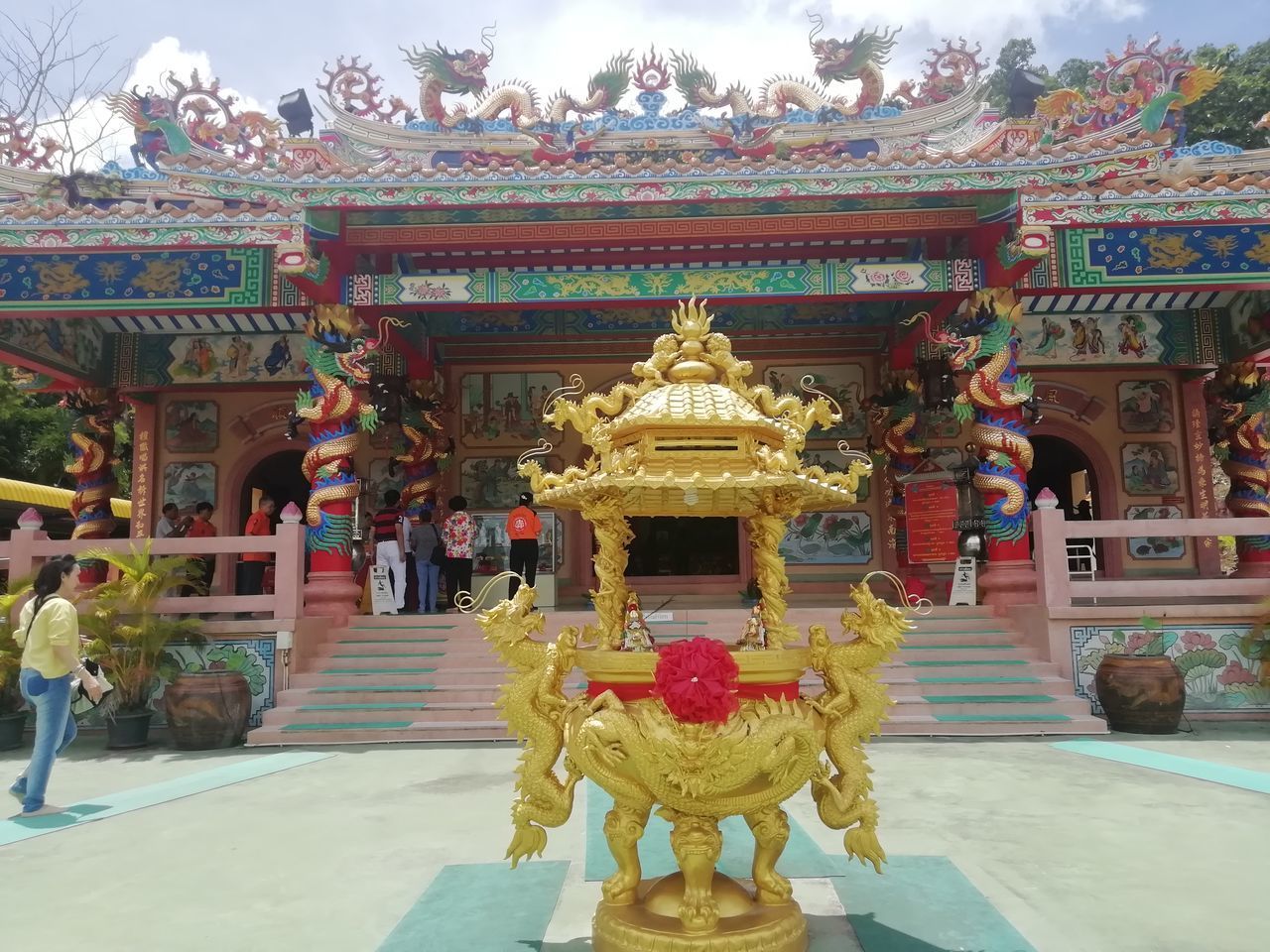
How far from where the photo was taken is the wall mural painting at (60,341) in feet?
34.7

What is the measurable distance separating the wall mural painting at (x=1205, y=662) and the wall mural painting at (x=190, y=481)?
1112 centimetres

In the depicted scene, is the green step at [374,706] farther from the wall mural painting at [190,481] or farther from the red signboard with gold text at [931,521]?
the red signboard with gold text at [931,521]

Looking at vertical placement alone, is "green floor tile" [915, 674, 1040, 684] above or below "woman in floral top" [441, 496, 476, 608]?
below

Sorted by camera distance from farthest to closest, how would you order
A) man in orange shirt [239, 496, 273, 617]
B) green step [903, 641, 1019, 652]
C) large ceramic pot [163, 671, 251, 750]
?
man in orange shirt [239, 496, 273, 617] → green step [903, 641, 1019, 652] → large ceramic pot [163, 671, 251, 750]

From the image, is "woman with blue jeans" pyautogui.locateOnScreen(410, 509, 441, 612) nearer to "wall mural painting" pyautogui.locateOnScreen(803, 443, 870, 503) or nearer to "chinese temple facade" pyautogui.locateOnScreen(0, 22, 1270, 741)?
"chinese temple facade" pyautogui.locateOnScreen(0, 22, 1270, 741)

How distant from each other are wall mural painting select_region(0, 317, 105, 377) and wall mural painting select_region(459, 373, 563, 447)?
16.1 ft

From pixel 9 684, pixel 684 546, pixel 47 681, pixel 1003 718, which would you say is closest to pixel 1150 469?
pixel 1003 718

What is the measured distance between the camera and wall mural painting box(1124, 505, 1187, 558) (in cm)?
1203

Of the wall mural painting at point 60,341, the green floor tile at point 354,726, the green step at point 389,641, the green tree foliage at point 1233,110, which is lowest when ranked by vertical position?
the green floor tile at point 354,726

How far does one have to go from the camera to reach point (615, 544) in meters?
3.80

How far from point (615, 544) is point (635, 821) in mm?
1152

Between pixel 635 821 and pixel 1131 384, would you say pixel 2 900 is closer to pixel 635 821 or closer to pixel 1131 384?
pixel 635 821

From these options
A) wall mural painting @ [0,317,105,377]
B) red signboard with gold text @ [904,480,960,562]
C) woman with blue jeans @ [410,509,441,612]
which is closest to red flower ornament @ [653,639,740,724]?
woman with blue jeans @ [410,509,441,612]

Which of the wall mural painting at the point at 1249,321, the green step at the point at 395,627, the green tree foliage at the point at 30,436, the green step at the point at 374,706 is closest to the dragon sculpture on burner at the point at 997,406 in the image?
the wall mural painting at the point at 1249,321
